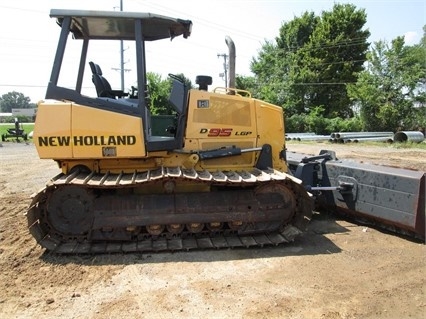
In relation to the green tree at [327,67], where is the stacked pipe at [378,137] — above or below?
below

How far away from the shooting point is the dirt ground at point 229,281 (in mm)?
3615

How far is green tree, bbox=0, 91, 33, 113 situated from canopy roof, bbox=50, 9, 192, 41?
368 ft

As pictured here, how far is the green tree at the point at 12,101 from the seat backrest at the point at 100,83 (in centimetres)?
11210

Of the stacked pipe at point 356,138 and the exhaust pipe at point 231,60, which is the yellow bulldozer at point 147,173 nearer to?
the exhaust pipe at point 231,60

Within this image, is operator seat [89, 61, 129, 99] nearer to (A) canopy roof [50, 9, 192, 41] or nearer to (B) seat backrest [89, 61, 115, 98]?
(B) seat backrest [89, 61, 115, 98]

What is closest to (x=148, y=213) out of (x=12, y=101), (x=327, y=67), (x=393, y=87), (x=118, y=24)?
(x=118, y=24)

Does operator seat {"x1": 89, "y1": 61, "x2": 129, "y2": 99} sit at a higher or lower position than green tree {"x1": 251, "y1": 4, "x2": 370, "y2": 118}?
lower

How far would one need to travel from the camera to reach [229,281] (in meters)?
4.23

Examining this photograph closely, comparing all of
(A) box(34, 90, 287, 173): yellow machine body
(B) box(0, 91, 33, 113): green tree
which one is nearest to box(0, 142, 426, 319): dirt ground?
(A) box(34, 90, 287, 173): yellow machine body

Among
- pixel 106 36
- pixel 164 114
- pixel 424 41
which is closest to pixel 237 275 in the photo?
pixel 164 114

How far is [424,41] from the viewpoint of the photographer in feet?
133

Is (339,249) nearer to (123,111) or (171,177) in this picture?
(171,177)

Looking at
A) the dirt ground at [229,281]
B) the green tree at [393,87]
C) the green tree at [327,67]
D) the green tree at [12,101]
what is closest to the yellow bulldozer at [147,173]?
the dirt ground at [229,281]

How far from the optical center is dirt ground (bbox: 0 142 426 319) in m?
3.62
